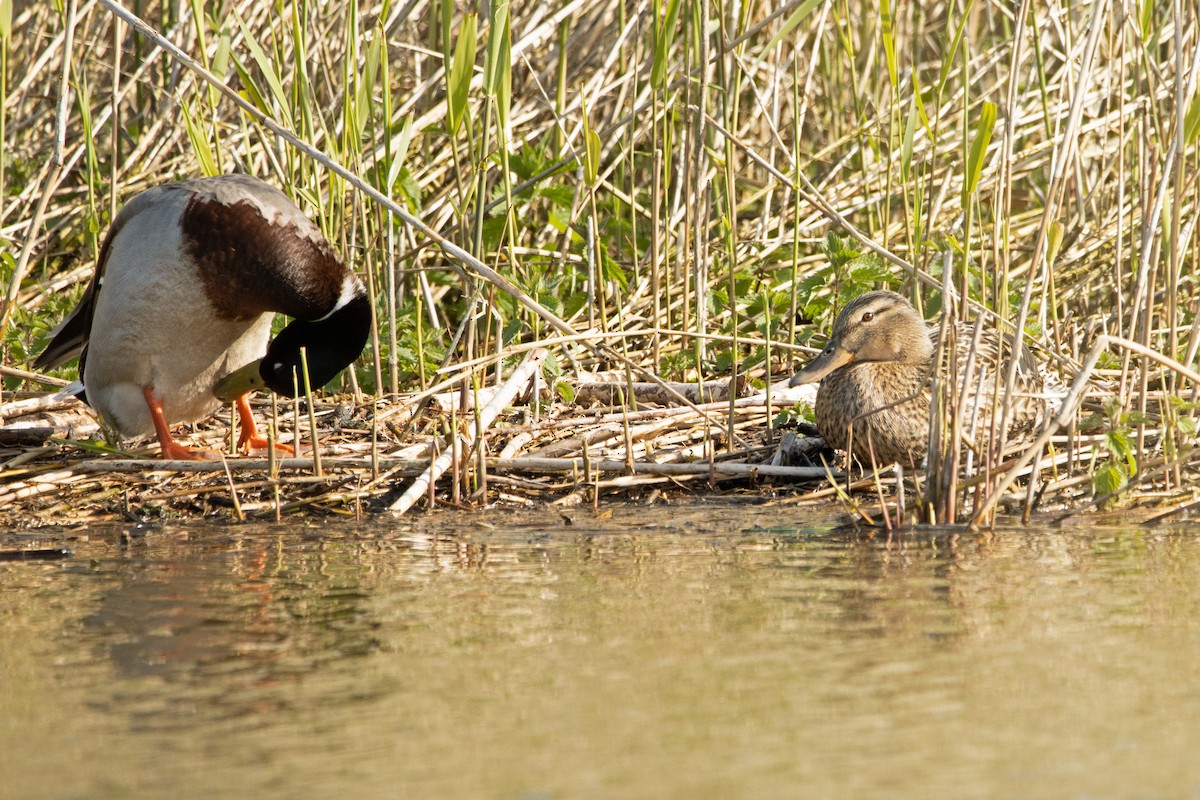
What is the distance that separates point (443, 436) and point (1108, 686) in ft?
8.42

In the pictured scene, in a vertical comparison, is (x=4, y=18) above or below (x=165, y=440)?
A: above

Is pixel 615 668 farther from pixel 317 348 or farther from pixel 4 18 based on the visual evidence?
pixel 4 18

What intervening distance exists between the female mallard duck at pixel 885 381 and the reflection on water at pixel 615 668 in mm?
837

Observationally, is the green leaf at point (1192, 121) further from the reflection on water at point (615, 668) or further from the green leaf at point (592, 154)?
the green leaf at point (592, 154)

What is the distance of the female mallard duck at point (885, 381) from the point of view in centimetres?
426

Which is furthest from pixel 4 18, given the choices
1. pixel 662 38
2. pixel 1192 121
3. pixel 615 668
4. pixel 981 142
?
pixel 1192 121

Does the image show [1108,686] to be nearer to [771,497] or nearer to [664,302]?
[771,497]

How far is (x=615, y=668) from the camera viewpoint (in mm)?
2330

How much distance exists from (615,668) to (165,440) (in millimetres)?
2539

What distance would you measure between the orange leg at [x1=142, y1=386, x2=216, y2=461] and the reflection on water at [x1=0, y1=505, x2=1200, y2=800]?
906mm

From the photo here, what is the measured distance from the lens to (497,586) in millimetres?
3016

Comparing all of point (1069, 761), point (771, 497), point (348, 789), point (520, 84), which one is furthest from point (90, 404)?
point (1069, 761)

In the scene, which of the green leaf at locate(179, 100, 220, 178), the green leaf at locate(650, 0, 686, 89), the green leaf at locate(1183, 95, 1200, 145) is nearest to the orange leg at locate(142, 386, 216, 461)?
the green leaf at locate(179, 100, 220, 178)

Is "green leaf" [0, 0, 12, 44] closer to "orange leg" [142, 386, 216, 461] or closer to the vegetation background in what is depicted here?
the vegetation background
